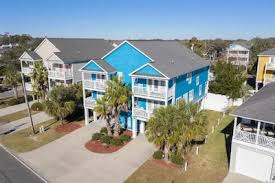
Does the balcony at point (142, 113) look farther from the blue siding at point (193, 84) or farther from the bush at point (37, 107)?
the bush at point (37, 107)

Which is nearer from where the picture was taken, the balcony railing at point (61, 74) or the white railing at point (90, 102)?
the white railing at point (90, 102)

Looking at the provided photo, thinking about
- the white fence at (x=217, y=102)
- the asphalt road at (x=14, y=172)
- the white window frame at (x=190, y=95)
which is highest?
the white window frame at (x=190, y=95)

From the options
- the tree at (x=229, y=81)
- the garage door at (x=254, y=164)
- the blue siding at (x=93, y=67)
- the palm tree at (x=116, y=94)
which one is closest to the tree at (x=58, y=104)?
the blue siding at (x=93, y=67)

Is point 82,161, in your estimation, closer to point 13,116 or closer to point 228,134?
point 228,134

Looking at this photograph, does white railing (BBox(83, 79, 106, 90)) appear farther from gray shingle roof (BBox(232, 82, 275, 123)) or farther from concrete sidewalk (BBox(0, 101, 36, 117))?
gray shingle roof (BBox(232, 82, 275, 123))

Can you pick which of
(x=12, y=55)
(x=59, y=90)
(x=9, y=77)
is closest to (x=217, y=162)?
(x=59, y=90)

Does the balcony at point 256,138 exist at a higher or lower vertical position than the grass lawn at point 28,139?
higher

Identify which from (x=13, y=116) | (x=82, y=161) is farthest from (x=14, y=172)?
(x=13, y=116)

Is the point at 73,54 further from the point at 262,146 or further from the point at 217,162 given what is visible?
the point at 262,146
